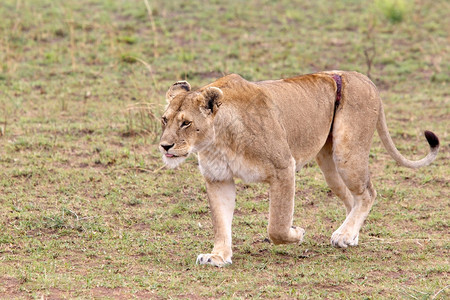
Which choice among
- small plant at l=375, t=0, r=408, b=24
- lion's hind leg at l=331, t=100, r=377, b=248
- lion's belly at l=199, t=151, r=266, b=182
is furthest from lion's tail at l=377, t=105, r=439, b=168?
small plant at l=375, t=0, r=408, b=24

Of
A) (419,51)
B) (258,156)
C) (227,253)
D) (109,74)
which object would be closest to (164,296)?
(227,253)

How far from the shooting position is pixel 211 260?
511 centimetres

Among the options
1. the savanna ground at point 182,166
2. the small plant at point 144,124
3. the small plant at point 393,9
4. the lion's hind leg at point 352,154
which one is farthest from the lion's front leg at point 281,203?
the small plant at point 393,9

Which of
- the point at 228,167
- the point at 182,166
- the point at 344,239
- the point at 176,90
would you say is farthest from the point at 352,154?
the point at 182,166

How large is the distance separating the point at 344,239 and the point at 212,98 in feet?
4.99

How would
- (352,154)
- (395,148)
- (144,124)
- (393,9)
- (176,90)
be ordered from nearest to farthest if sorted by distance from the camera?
(176,90)
(352,154)
(395,148)
(144,124)
(393,9)

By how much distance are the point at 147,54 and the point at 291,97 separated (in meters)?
5.41

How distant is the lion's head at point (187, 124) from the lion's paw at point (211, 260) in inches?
25.9

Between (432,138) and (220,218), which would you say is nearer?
(220,218)

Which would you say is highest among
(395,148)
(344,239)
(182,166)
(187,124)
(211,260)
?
(187,124)

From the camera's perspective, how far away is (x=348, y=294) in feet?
15.5

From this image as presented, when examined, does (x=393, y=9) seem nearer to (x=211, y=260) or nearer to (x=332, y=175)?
(x=332, y=175)

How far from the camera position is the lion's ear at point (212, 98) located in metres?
4.85

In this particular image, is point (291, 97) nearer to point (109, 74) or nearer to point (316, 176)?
point (316, 176)
